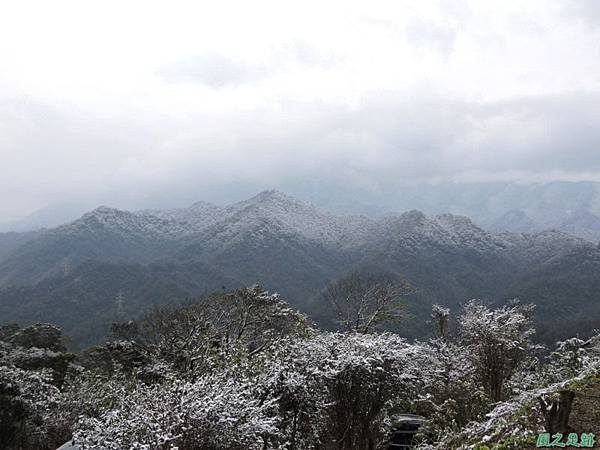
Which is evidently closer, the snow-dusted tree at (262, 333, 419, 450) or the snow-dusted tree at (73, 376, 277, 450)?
the snow-dusted tree at (73, 376, 277, 450)

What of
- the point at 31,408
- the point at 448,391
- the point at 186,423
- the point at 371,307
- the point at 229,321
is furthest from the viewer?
the point at 371,307

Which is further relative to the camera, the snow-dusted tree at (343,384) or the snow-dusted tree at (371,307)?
the snow-dusted tree at (371,307)

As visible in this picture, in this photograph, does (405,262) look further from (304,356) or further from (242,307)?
(304,356)

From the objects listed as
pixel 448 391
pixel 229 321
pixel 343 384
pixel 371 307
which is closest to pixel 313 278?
pixel 371 307

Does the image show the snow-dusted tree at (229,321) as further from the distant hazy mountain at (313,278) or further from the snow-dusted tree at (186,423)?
the distant hazy mountain at (313,278)

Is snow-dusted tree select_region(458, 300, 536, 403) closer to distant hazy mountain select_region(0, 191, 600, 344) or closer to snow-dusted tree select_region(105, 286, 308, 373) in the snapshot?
snow-dusted tree select_region(105, 286, 308, 373)

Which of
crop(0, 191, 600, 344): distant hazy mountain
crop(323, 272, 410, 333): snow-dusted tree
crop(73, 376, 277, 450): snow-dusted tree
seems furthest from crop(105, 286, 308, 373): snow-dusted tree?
crop(0, 191, 600, 344): distant hazy mountain

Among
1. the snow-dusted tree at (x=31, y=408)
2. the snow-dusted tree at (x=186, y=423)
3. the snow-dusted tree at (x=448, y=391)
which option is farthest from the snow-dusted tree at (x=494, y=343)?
the snow-dusted tree at (x=31, y=408)

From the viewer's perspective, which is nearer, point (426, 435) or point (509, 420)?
point (509, 420)

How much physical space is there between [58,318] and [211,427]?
120 metres

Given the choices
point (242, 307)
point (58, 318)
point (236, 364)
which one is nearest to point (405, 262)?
point (58, 318)

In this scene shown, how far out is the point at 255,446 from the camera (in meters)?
9.50

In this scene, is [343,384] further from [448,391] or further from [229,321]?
[229,321]

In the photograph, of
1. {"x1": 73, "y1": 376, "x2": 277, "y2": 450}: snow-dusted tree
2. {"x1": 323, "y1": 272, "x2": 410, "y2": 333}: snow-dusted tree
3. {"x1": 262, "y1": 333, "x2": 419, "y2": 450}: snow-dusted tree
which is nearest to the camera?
{"x1": 73, "y1": 376, "x2": 277, "y2": 450}: snow-dusted tree
